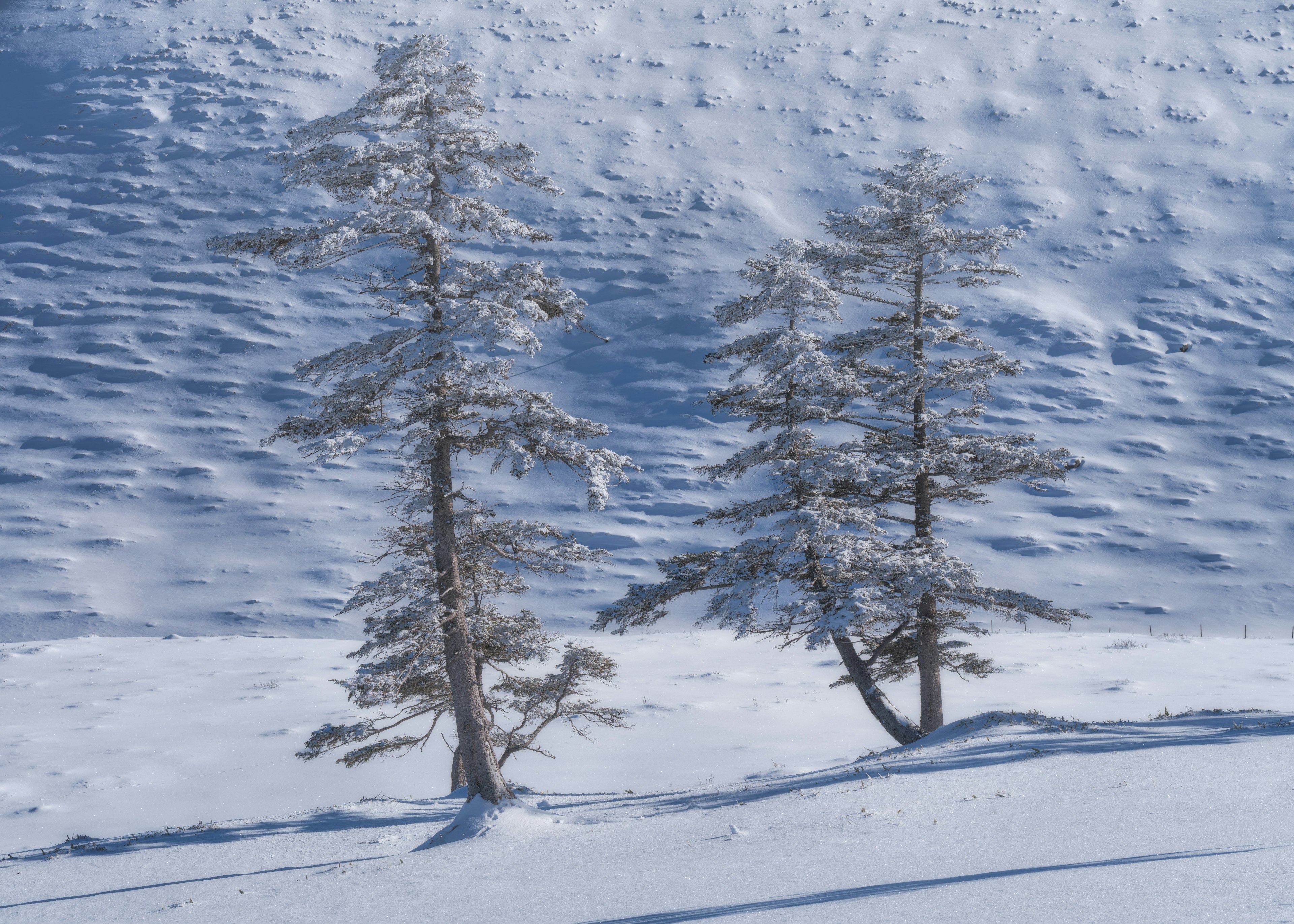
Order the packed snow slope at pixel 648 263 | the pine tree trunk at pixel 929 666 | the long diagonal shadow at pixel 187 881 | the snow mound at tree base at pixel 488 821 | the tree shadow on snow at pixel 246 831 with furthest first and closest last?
the packed snow slope at pixel 648 263 → the pine tree trunk at pixel 929 666 → the tree shadow on snow at pixel 246 831 → the snow mound at tree base at pixel 488 821 → the long diagonal shadow at pixel 187 881

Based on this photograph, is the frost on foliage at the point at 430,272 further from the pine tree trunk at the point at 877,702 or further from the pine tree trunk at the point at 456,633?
the pine tree trunk at the point at 877,702

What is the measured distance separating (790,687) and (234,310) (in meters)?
37.4

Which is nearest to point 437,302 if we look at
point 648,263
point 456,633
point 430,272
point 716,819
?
point 430,272

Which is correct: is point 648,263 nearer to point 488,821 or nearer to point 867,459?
point 867,459

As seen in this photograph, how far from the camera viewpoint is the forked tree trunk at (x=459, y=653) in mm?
11258

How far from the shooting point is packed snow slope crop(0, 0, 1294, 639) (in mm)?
38500

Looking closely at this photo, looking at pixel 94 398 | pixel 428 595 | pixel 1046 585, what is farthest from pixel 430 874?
pixel 94 398

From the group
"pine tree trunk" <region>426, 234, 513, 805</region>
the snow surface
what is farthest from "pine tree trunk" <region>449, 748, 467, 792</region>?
"pine tree trunk" <region>426, 234, 513, 805</region>

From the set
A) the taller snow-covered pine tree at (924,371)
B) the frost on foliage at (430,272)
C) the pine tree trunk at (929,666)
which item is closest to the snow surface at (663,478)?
the pine tree trunk at (929,666)

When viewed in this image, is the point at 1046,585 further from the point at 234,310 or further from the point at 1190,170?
the point at 234,310

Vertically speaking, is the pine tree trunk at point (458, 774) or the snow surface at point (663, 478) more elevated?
the snow surface at point (663, 478)

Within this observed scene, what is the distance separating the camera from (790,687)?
2738cm

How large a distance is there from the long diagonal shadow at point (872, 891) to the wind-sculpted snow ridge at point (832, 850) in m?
0.03

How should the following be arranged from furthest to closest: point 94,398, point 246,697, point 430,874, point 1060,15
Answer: point 1060,15, point 94,398, point 246,697, point 430,874
